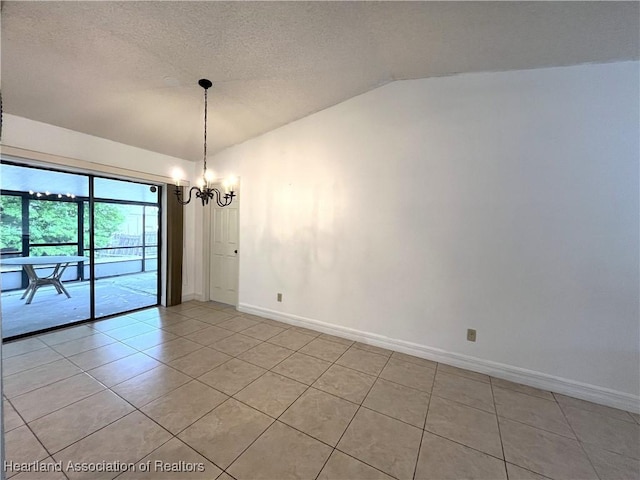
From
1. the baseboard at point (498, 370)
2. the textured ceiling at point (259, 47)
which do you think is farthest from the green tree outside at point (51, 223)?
the baseboard at point (498, 370)

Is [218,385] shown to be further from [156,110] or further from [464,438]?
[156,110]

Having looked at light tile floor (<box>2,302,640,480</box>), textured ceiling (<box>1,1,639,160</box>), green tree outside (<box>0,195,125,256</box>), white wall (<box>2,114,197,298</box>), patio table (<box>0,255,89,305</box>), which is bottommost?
light tile floor (<box>2,302,640,480</box>)

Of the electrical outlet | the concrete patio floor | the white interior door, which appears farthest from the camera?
the white interior door

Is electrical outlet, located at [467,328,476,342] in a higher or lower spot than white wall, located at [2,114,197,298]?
lower

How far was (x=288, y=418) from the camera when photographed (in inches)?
81.4

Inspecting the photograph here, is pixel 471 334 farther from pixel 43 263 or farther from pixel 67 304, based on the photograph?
pixel 67 304

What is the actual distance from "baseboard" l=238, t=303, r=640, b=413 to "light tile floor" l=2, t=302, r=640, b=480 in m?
0.08

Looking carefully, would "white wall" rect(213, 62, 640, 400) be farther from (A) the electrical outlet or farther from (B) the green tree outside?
(B) the green tree outside

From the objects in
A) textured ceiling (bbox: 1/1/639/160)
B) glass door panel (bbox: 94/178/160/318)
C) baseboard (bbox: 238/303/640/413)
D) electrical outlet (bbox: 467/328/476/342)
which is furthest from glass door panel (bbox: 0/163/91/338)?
electrical outlet (bbox: 467/328/476/342)

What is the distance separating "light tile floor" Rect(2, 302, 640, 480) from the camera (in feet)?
5.58

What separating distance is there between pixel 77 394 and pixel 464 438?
3.08 m

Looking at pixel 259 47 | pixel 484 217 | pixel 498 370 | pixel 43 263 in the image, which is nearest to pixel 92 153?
pixel 43 263

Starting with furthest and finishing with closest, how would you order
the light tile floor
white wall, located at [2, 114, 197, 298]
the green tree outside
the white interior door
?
the white interior door, the green tree outside, white wall, located at [2, 114, 197, 298], the light tile floor

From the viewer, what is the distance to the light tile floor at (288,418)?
1.70 meters
